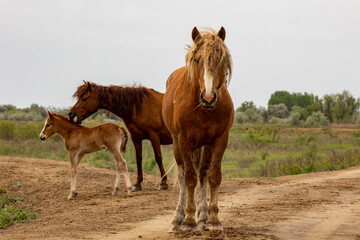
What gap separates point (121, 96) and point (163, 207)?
414 centimetres

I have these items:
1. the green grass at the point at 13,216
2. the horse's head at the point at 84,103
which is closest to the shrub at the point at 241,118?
the horse's head at the point at 84,103

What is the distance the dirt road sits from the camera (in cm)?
746

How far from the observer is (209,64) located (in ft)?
20.5

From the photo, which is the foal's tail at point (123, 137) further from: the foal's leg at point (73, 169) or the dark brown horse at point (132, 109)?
the foal's leg at point (73, 169)

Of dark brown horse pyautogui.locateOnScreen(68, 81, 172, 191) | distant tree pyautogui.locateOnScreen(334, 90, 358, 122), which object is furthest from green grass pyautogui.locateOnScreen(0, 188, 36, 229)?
distant tree pyautogui.locateOnScreen(334, 90, 358, 122)

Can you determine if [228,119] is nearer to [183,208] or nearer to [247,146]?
[183,208]

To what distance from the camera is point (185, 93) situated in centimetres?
700

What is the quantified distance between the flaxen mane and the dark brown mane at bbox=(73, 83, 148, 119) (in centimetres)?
651

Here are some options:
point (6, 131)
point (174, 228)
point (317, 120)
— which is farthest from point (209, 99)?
point (317, 120)

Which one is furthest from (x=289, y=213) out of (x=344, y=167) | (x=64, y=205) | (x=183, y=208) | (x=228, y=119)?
(x=344, y=167)

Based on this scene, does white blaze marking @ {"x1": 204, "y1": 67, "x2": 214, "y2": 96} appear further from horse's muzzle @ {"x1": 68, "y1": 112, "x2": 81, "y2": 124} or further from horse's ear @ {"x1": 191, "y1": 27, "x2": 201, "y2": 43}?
horse's muzzle @ {"x1": 68, "y1": 112, "x2": 81, "y2": 124}

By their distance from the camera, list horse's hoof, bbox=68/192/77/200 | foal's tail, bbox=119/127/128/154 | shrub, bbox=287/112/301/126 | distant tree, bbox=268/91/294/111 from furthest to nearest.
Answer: distant tree, bbox=268/91/294/111, shrub, bbox=287/112/301/126, foal's tail, bbox=119/127/128/154, horse's hoof, bbox=68/192/77/200

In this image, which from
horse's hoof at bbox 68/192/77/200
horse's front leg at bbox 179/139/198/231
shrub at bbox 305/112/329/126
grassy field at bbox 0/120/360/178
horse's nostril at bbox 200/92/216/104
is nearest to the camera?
horse's nostril at bbox 200/92/216/104

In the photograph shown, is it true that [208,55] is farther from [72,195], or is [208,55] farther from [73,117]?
[73,117]
